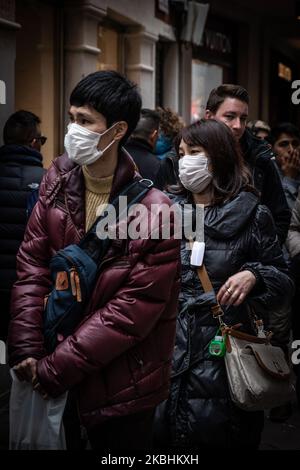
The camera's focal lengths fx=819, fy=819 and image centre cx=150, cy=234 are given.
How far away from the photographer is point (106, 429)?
291 centimetres

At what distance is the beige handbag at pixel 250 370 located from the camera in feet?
11.5

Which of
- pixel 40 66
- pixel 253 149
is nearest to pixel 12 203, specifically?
pixel 253 149

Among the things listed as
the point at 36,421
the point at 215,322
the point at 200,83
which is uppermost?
the point at 200,83

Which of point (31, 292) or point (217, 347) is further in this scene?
point (217, 347)

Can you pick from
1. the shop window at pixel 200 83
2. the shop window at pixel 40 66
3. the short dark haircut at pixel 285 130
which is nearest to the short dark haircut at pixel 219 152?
the short dark haircut at pixel 285 130

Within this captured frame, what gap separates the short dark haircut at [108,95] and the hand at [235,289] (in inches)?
35.6

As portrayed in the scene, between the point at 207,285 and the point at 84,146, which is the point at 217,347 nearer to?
the point at 207,285

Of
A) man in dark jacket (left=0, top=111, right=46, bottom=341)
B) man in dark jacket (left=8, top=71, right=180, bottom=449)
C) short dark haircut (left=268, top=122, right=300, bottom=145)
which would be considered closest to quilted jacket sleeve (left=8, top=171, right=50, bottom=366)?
man in dark jacket (left=8, top=71, right=180, bottom=449)

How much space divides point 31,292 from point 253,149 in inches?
87.8

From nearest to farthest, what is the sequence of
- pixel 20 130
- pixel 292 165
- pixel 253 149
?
pixel 253 149 < pixel 20 130 < pixel 292 165

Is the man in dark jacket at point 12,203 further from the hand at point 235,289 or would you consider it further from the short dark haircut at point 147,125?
the hand at point 235,289

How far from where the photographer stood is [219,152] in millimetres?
3807

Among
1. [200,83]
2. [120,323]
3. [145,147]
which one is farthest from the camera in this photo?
[200,83]

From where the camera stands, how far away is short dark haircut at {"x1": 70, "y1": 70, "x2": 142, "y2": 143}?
2.95 m
